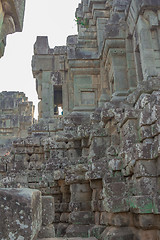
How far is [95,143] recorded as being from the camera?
281 inches

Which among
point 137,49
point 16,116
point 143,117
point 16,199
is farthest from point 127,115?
point 16,116

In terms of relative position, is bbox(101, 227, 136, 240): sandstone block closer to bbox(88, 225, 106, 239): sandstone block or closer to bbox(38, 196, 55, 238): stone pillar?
bbox(88, 225, 106, 239): sandstone block

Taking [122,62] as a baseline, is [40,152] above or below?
below

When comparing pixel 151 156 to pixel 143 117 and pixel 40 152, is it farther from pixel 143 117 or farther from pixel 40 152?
pixel 40 152

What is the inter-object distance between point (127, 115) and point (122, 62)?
6357 mm

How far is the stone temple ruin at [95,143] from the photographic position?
3895 millimetres

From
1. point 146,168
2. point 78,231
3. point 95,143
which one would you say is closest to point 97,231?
point 78,231

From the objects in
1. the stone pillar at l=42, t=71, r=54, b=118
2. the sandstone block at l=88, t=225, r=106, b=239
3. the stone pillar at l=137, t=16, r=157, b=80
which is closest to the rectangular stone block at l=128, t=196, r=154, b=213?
the sandstone block at l=88, t=225, r=106, b=239

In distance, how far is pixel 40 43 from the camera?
45.3 ft

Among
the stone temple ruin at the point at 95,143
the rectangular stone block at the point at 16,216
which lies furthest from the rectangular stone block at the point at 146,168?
the rectangular stone block at the point at 16,216

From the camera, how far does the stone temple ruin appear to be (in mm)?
3895

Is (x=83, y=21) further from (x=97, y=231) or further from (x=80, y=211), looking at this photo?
(x=97, y=231)

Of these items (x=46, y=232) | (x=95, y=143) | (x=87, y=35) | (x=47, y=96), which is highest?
(x=87, y=35)

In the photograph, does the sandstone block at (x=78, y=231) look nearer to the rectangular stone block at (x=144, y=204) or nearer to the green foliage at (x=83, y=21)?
the rectangular stone block at (x=144, y=204)
